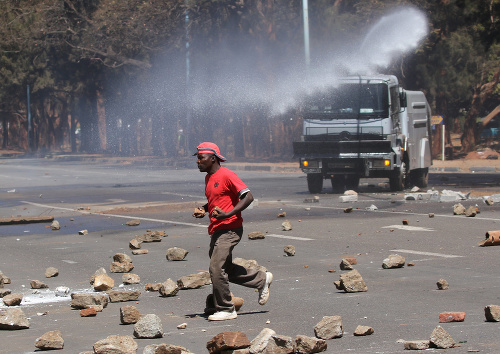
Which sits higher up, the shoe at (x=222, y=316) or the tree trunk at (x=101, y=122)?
the tree trunk at (x=101, y=122)

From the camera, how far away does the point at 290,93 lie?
41438 millimetres

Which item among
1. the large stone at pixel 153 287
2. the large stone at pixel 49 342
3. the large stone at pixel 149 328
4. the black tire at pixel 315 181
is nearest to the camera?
the large stone at pixel 49 342

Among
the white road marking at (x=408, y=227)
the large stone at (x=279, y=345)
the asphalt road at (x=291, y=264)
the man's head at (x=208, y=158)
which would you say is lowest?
the white road marking at (x=408, y=227)

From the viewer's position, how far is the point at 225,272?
728 cm

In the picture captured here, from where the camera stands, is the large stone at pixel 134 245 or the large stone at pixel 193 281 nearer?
the large stone at pixel 193 281

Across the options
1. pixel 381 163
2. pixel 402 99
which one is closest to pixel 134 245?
pixel 381 163

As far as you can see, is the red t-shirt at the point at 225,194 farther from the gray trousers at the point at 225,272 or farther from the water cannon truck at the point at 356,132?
the water cannon truck at the point at 356,132

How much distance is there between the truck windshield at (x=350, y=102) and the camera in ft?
68.8

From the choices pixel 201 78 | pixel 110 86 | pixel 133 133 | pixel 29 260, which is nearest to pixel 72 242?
pixel 29 260

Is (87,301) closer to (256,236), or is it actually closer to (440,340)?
(440,340)

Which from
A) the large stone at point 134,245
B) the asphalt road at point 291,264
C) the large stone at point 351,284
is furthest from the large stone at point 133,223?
the large stone at point 351,284

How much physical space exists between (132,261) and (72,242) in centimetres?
262

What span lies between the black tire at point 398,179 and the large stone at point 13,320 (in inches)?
611

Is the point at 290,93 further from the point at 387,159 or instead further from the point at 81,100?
the point at 81,100
